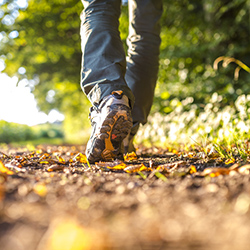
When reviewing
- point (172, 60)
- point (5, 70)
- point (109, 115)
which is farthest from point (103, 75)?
point (5, 70)

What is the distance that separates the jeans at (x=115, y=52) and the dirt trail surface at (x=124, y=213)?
0.77 m

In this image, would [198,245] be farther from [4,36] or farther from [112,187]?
[4,36]

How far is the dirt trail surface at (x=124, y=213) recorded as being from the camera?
1.86ft

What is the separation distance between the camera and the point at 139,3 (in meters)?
2.29

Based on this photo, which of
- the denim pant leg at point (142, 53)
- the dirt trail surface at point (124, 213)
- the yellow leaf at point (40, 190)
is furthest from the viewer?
the denim pant leg at point (142, 53)

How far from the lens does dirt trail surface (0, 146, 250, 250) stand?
0.57m

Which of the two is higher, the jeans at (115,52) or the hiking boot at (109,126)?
the jeans at (115,52)

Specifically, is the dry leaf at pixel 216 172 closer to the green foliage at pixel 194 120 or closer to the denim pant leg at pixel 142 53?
the denim pant leg at pixel 142 53

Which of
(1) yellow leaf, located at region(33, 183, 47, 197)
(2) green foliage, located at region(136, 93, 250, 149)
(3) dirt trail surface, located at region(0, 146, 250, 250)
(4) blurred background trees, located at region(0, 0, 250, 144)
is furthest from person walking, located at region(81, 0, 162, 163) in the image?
(4) blurred background trees, located at region(0, 0, 250, 144)

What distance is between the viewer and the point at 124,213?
72 cm

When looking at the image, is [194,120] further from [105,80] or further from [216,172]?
[216,172]

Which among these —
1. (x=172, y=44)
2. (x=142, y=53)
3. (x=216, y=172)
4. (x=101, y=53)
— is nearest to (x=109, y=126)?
(x=101, y=53)

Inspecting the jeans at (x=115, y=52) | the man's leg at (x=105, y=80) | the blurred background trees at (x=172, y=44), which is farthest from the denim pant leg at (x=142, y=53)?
the blurred background trees at (x=172, y=44)

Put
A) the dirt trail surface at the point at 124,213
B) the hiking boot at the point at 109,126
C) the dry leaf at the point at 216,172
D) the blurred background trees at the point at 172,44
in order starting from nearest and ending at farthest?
the dirt trail surface at the point at 124,213 → the dry leaf at the point at 216,172 → the hiking boot at the point at 109,126 → the blurred background trees at the point at 172,44
